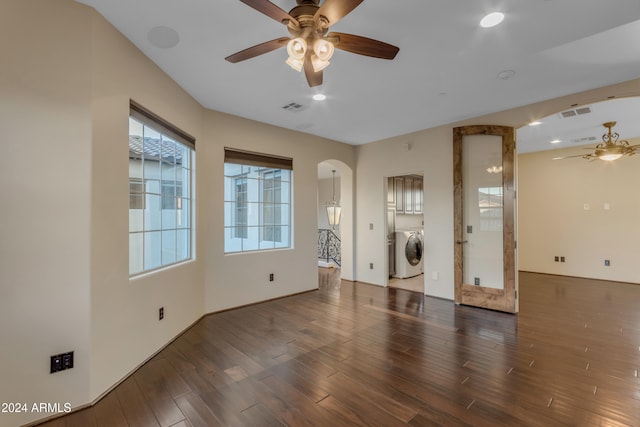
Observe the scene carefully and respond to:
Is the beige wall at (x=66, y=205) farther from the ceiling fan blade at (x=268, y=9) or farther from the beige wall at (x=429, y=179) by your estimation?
the beige wall at (x=429, y=179)

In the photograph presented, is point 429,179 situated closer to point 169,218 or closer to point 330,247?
point 169,218

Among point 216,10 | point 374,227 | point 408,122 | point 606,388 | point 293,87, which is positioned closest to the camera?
point 216,10

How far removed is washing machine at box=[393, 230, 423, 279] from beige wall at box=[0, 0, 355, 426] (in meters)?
4.86

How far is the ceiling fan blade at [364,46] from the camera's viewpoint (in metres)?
1.86

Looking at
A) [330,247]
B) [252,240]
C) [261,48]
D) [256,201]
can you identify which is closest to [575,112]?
[261,48]

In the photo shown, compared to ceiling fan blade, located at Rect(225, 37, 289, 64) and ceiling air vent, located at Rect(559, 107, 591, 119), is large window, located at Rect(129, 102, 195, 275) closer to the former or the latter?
ceiling fan blade, located at Rect(225, 37, 289, 64)

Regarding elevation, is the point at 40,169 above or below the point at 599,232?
above

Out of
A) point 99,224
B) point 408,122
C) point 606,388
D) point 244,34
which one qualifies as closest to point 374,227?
point 408,122

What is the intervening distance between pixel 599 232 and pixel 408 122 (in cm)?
504

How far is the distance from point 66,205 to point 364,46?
236 centimetres

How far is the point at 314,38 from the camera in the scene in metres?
1.88

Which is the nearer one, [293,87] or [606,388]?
[606,388]

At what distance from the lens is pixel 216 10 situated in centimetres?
207

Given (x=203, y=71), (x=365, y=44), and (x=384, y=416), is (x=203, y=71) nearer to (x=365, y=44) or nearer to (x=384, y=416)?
(x=365, y=44)
